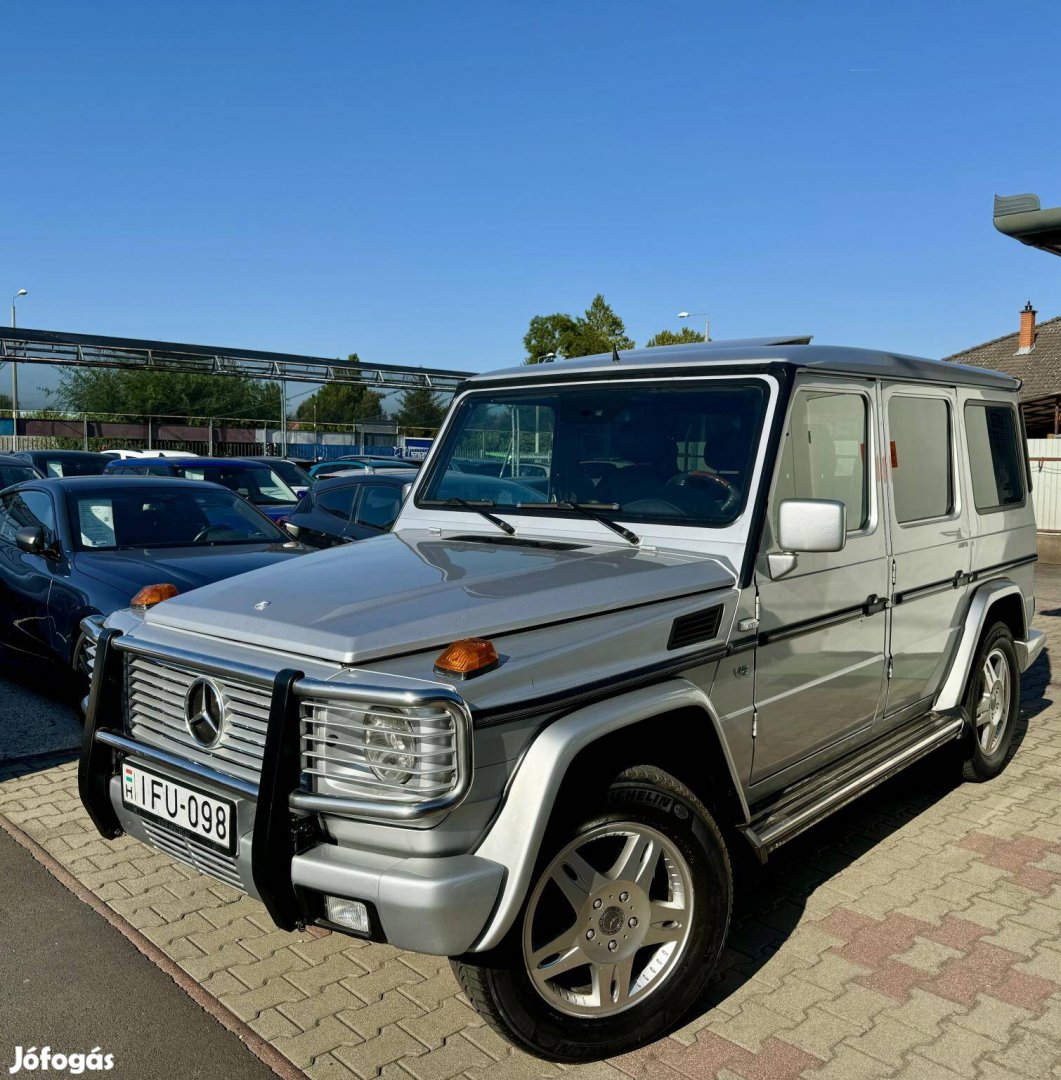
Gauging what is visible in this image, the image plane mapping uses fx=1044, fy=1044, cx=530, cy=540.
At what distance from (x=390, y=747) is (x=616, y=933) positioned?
0.93 metres

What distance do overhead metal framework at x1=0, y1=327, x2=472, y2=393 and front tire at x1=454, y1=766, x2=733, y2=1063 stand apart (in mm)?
25883

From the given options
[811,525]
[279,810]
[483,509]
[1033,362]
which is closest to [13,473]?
[483,509]

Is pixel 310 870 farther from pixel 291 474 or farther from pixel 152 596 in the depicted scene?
pixel 291 474

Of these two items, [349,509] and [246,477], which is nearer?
[349,509]

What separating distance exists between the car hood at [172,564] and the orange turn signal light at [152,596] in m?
2.47

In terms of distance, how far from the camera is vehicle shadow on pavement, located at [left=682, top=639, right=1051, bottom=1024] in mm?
3693

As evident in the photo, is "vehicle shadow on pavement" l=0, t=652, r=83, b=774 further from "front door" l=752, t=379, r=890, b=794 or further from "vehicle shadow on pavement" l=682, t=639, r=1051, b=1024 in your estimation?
"front door" l=752, t=379, r=890, b=794

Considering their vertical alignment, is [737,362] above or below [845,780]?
above

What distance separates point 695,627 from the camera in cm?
335

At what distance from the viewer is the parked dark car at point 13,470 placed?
50.4ft

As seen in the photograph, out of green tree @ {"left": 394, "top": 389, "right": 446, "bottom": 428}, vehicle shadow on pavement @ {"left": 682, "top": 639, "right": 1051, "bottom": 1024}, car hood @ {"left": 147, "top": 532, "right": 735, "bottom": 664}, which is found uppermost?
green tree @ {"left": 394, "top": 389, "right": 446, "bottom": 428}

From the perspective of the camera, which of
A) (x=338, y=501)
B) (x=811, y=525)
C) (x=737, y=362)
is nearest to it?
(x=811, y=525)

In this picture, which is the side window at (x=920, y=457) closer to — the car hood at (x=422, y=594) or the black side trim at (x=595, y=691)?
the car hood at (x=422, y=594)

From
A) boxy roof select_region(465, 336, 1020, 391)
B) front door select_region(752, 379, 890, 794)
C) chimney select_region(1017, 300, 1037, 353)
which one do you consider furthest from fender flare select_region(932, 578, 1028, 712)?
chimney select_region(1017, 300, 1037, 353)
